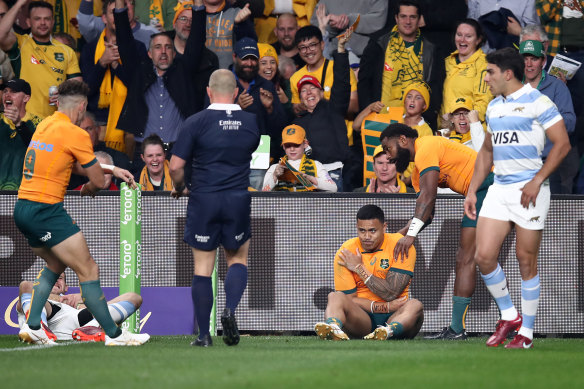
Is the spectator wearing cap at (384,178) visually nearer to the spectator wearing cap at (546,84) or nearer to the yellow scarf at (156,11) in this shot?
the spectator wearing cap at (546,84)

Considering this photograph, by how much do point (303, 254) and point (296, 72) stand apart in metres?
3.52

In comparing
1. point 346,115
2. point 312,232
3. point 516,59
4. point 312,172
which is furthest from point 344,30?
point 516,59

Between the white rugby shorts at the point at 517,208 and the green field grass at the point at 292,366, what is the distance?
107 cm

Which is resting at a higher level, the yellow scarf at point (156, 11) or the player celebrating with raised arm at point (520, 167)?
the yellow scarf at point (156, 11)

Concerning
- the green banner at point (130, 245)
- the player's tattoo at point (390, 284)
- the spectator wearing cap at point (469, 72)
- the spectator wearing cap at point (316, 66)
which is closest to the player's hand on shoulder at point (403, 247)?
the player's tattoo at point (390, 284)

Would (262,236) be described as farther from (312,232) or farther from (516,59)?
(516,59)

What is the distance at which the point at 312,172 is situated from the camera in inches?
492

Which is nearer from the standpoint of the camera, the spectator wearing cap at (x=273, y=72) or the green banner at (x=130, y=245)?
the green banner at (x=130, y=245)

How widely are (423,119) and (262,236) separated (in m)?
3.09

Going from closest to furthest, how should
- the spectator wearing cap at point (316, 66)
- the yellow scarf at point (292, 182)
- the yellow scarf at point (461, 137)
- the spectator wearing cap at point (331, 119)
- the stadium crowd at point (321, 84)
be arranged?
the stadium crowd at point (321, 84), the yellow scarf at point (292, 182), the yellow scarf at point (461, 137), the spectator wearing cap at point (331, 119), the spectator wearing cap at point (316, 66)

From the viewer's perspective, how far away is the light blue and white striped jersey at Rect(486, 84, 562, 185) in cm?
832

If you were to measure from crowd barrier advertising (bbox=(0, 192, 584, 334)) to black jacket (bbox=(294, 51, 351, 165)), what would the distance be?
161 centimetres

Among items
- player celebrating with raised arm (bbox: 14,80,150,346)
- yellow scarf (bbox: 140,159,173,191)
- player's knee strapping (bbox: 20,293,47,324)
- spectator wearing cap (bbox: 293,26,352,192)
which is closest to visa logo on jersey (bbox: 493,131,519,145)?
player celebrating with raised arm (bbox: 14,80,150,346)

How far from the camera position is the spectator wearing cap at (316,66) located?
45.1 ft
